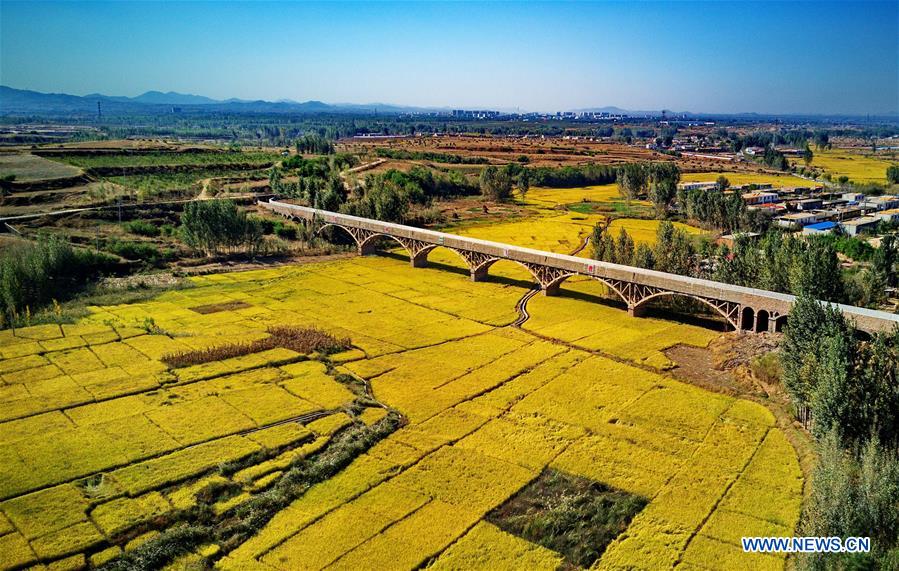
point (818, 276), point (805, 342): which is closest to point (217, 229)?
point (818, 276)

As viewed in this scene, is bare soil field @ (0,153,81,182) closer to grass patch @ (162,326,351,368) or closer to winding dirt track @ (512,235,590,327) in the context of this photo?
grass patch @ (162,326,351,368)

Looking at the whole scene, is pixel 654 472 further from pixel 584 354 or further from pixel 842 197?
pixel 842 197

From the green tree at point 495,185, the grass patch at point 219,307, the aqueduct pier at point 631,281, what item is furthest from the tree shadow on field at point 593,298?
the green tree at point 495,185

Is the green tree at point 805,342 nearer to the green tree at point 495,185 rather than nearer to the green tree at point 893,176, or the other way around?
the green tree at point 495,185

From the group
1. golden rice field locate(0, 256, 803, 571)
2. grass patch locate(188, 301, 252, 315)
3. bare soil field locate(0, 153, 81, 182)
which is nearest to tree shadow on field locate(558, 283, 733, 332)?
golden rice field locate(0, 256, 803, 571)

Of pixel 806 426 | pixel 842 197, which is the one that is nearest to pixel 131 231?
pixel 806 426

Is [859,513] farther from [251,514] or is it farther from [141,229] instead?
[141,229]
